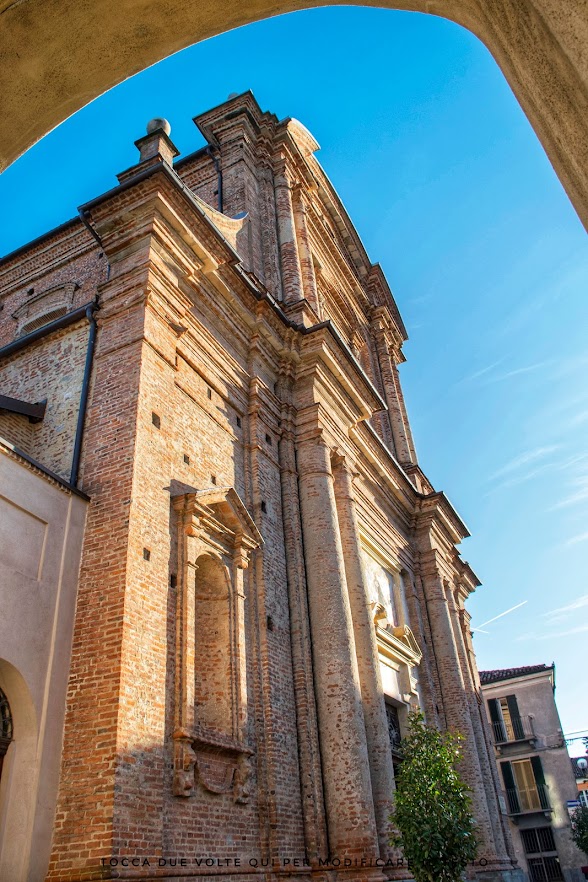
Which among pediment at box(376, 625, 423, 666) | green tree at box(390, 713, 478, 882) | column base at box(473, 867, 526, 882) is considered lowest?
column base at box(473, 867, 526, 882)

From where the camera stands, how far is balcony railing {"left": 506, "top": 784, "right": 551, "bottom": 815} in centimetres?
2986

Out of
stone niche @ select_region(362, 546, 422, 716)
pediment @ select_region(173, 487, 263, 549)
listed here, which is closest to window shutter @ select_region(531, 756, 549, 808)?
stone niche @ select_region(362, 546, 422, 716)

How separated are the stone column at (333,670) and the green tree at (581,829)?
2208 cm

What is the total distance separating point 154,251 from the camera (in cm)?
1055

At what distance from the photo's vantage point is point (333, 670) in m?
10.8

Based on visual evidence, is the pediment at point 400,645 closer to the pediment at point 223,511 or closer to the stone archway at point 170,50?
the pediment at point 223,511

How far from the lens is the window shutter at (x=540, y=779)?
29.9 m

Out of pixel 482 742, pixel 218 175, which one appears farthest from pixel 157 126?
pixel 482 742

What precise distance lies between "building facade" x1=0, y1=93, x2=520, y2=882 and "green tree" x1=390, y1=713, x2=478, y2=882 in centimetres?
76

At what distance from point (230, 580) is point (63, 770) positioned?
3.52 m

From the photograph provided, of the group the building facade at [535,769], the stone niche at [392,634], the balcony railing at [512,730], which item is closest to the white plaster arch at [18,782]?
the stone niche at [392,634]

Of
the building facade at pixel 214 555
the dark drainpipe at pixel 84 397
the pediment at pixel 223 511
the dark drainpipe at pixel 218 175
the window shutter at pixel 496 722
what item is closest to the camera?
the building facade at pixel 214 555

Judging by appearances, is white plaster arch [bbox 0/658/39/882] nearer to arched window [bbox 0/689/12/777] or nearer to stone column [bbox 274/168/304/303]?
arched window [bbox 0/689/12/777]

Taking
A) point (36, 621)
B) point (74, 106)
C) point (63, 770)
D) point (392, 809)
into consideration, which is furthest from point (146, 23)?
point (392, 809)
